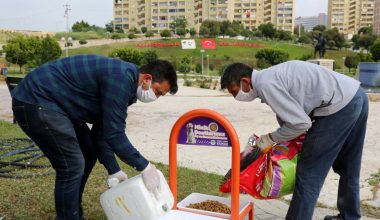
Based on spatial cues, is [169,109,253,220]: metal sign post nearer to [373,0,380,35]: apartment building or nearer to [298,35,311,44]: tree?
[298,35,311,44]: tree

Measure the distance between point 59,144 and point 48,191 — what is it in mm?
1704

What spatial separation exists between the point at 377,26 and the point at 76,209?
114877 mm

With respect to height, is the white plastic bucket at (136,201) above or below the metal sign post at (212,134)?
below

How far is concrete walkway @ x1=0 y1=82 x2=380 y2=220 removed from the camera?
4.48 meters

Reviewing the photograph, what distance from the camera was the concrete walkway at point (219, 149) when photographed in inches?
176

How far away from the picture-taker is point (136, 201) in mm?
2859

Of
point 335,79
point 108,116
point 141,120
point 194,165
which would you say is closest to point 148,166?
point 108,116

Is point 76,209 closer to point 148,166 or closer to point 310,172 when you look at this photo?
point 148,166

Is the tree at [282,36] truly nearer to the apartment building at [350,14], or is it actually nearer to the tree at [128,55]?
the tree at [128,55]

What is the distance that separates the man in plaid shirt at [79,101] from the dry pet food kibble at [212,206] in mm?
487

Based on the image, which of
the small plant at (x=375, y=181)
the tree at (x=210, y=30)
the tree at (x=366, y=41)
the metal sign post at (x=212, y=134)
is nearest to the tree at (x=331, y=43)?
the tree at (x=366, y=41)

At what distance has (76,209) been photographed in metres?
3.18

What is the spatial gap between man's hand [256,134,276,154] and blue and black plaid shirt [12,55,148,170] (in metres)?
0.78

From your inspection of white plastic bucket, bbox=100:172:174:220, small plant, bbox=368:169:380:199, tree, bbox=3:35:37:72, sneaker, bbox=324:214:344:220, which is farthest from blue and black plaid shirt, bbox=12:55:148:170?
tree, bbox=3:35:37:72
